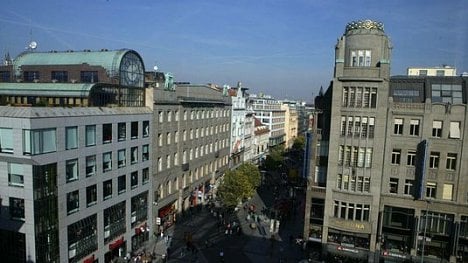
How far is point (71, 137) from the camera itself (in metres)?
35.1

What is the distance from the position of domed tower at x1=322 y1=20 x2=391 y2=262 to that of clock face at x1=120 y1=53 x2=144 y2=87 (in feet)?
78.0

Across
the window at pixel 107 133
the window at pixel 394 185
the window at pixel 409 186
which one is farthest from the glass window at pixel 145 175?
the window at pixel 409 186

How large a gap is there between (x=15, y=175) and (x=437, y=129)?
40.2 m

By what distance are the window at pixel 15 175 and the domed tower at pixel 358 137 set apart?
3059cm

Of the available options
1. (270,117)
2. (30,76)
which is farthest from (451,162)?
(270,117)

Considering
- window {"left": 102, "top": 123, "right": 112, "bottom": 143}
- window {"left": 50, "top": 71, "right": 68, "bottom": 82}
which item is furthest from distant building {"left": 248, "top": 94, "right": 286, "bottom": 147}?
window {"left": 102, "top": 123, "right": 112, "bottom": 143}

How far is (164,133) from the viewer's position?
52.5m

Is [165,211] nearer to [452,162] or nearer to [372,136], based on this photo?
[372,136]

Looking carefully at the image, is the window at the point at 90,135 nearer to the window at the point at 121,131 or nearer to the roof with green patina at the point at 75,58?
the window at the point at 121,131

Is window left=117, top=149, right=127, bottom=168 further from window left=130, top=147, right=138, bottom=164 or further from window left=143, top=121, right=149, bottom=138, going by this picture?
window left=143, top=121, right=149, bottom=138

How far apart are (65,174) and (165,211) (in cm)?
2254

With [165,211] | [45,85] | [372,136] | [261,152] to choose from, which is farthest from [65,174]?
[261,152]

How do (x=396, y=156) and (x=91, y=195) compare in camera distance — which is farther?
(x=396, y=156)

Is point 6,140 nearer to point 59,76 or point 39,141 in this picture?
point 39,141
